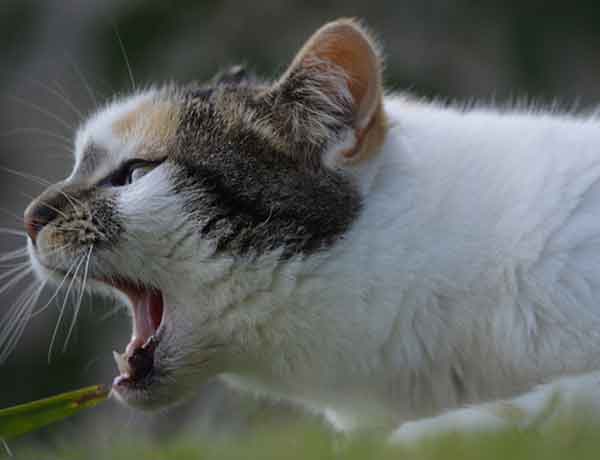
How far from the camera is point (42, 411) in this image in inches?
95.0

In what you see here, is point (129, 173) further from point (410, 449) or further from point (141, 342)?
point (410, 449)

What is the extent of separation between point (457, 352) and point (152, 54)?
13.7 ft

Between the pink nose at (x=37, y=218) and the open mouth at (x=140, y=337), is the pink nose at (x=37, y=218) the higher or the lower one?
the higher one

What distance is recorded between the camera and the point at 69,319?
6008mm

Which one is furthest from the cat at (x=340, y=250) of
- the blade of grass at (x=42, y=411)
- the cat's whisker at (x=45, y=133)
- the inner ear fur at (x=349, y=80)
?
the cat's whisker at (x=45, y=133)

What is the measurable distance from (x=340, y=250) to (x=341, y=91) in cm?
42

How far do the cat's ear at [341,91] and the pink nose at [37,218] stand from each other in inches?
27.6

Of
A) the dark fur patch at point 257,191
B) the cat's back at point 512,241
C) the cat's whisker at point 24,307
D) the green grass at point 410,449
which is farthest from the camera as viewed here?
the cat's whisker at point 24,307

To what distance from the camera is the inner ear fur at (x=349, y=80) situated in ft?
8.07

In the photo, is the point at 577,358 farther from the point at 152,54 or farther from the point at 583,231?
the point at 152,54

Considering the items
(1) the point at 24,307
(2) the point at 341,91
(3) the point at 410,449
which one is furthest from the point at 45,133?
(3) the point at 410,449

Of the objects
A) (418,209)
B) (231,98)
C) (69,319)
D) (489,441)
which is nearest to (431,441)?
(489,441)

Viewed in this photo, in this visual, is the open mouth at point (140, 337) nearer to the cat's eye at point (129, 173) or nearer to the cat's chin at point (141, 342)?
the cat's chin at point (141, 342)

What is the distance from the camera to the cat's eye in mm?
2598
